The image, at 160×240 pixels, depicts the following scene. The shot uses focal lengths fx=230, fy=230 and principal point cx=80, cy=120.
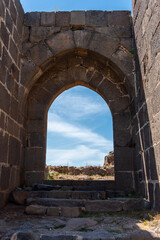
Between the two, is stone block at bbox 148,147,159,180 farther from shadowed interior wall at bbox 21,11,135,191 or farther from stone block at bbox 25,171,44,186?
stone block at bbox 25,171,44,186

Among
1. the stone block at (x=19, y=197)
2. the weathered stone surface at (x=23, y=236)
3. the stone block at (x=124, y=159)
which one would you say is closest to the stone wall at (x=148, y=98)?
the stone block at (x=124, y=159)

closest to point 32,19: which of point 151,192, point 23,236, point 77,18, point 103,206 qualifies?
point 77,18

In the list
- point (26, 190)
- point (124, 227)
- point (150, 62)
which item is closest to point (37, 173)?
point (26, 190)

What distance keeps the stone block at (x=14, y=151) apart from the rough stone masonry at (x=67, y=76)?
17 millimetres

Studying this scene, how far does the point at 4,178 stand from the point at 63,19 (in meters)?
3.54

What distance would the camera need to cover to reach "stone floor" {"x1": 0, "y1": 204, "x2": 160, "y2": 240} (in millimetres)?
2293

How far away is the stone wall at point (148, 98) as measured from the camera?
10.4 ft

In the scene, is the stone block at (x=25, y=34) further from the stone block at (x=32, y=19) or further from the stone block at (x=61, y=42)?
the stone block at (x=61, y=42)

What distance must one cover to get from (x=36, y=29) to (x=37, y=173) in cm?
311

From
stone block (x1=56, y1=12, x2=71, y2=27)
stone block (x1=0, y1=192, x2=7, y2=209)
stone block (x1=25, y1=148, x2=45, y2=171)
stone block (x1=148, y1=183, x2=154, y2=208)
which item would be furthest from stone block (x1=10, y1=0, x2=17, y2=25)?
stone block (x1=148, y1=183, x2=154, y2=208)

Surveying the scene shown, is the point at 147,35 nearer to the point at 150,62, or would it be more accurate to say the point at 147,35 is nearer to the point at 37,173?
the point at 150,62

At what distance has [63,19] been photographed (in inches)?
200

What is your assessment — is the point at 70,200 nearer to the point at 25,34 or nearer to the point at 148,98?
the point at 148,98

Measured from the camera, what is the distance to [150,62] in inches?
137
